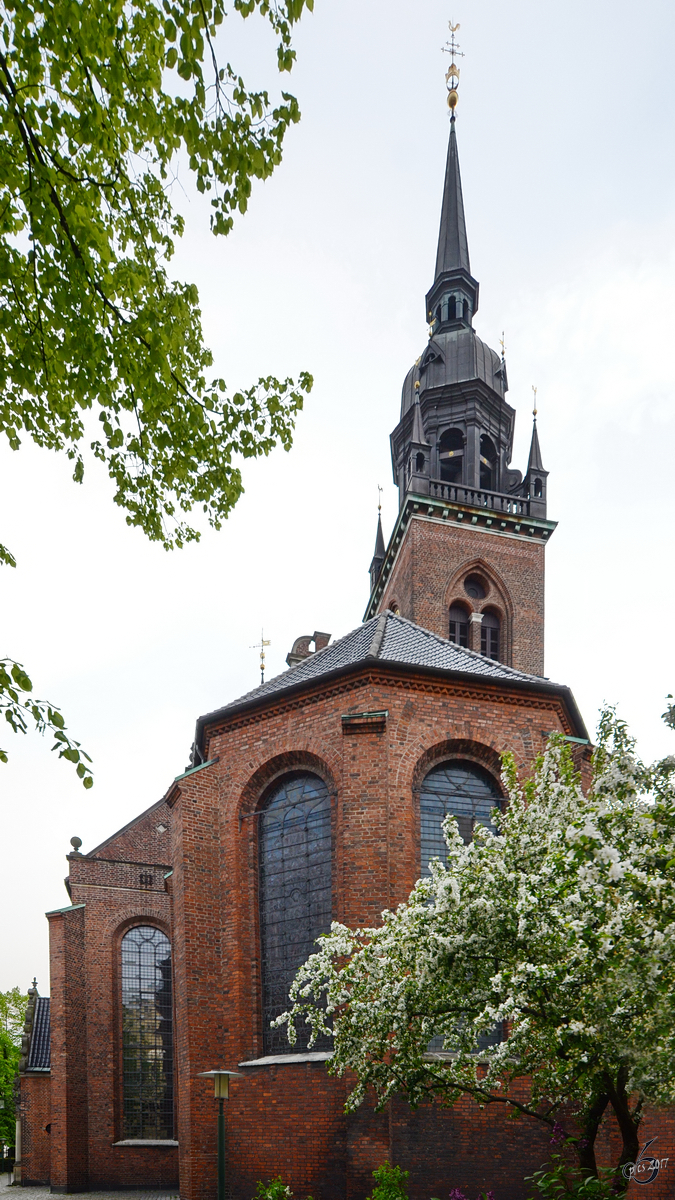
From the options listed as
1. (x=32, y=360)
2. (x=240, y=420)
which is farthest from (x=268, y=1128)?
(x=32, y=360)

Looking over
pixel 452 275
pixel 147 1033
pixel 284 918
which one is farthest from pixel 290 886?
pixel 452 275

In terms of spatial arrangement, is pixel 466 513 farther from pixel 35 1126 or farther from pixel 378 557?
pixel 35 1126

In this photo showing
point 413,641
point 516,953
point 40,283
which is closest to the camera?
point 40,283

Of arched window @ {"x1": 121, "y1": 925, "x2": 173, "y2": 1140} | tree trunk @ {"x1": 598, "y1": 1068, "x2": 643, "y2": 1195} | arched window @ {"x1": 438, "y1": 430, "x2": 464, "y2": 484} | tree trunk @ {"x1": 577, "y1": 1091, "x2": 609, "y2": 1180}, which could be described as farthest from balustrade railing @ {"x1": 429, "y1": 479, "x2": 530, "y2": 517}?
tree trunk @ {"x1": 598, "y1": 1068, "x2": 643, "y2": 1195}

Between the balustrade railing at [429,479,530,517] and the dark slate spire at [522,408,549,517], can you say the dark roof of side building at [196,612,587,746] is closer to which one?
the balustrade railing at [429,479,530,517]

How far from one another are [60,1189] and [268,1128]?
38.8 ft

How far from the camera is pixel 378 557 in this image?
42906 mm

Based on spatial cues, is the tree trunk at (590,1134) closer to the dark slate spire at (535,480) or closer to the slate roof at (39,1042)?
the slate roof at (39,1042)

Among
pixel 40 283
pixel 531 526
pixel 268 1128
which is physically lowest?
pixel 268 1128

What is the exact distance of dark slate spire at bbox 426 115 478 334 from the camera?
39.3 metres

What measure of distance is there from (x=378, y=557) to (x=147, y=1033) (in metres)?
23.7

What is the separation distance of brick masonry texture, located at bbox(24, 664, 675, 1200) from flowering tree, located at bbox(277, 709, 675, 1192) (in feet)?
9.02

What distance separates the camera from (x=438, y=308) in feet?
130

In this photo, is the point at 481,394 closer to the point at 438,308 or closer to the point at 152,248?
the point at 438,308
